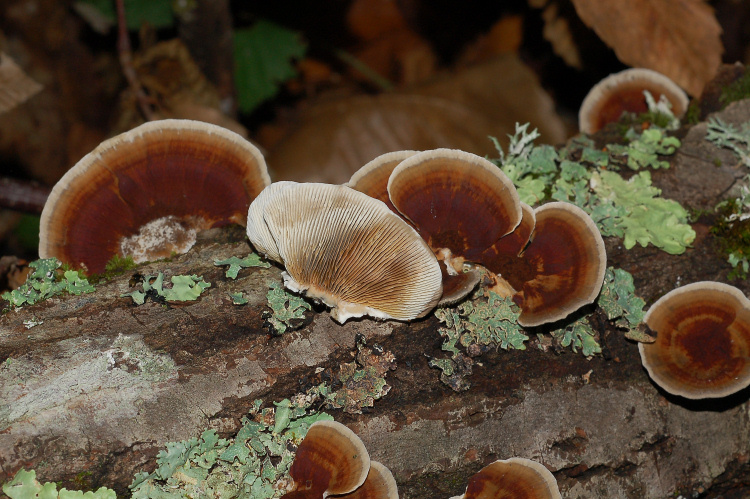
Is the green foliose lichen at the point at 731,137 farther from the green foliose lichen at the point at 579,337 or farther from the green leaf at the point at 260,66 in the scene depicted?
the green leaf at the point at 260,66

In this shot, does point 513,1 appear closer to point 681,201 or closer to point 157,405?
point 681,201

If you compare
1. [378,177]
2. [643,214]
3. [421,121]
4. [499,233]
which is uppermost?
[378,177]

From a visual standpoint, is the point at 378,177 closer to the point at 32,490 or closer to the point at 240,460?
the point at 240,460

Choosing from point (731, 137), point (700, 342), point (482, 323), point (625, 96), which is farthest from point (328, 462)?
point (625, 96)

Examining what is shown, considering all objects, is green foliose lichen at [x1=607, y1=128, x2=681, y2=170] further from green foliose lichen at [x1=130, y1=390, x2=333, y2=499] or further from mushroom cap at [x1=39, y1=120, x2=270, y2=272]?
green foliose lichen at [x1=130, y1=390, x2=333, y2=499]

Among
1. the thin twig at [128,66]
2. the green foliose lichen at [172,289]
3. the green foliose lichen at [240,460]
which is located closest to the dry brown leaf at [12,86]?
the thin twig at [128,66]

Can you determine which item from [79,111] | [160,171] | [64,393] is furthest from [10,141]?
[64,393]
